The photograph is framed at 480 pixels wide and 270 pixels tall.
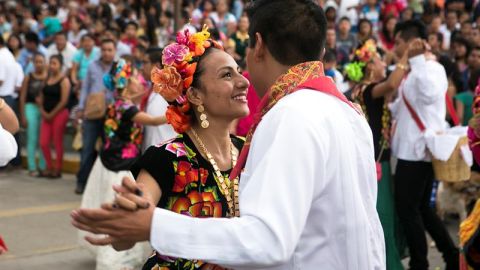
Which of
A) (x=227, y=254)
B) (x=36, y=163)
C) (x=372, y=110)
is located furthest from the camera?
(x=36, y=163)

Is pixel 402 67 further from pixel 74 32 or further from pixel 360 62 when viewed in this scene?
pixel 74 32

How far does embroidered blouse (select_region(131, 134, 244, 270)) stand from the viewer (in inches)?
131

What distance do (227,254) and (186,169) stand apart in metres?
1.43

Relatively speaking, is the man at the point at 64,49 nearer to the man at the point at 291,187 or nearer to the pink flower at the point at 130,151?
the pink flower at the point at 130,151

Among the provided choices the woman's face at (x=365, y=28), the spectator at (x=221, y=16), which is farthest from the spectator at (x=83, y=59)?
the woman's face at (x=365, y=28)

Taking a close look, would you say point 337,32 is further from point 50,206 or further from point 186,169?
point 186,169

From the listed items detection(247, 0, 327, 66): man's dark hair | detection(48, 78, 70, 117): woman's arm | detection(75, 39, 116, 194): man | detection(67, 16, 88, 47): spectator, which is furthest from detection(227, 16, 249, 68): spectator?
detection(247, 0, 327, 66): man's dark hair

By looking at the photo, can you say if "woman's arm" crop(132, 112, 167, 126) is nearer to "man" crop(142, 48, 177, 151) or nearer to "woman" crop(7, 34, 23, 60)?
"man" crop(142, 48, 177, 151)

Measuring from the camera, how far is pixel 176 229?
80.4 inches

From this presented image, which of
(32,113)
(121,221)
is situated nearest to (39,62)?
(32,113)

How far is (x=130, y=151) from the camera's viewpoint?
7059 millimetres

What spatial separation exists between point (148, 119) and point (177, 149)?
3.38 metres

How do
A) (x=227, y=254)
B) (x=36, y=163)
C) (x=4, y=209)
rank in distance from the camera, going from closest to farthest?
(x=227, y=254), (x=4, y=209), (x=36, y=163)

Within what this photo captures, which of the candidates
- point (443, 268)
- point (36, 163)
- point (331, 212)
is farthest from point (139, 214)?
point (36, 163)
